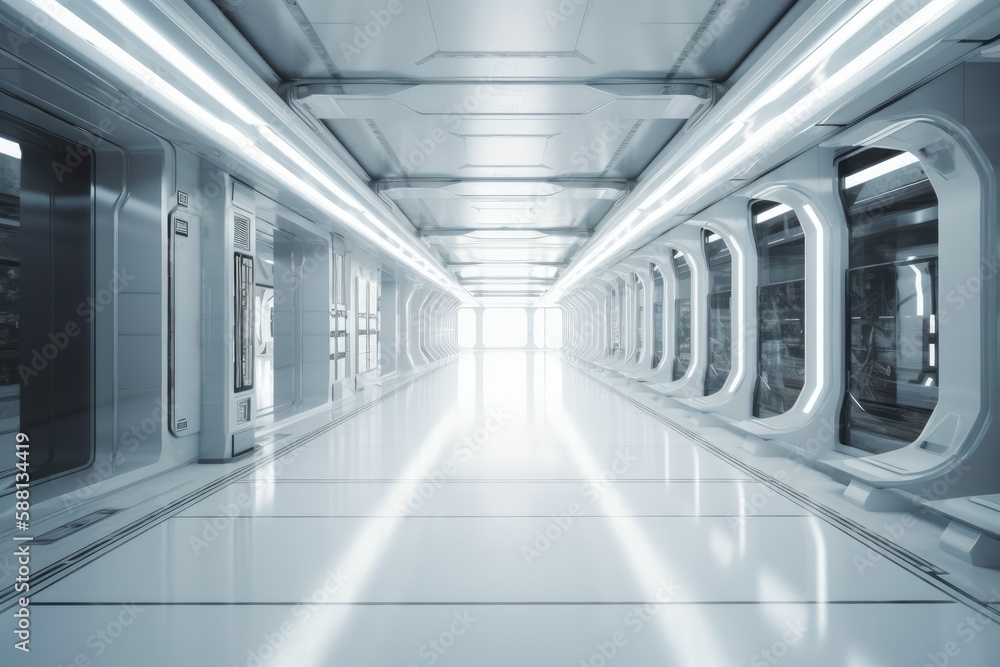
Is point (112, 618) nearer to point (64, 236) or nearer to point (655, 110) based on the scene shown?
point (64, 236)

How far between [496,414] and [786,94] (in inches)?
200

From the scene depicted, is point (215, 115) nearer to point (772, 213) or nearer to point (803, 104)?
point (803, 104)

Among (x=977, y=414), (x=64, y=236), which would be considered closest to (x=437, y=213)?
(x=64, y=236)

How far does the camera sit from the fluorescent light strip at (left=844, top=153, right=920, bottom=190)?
4.69 m

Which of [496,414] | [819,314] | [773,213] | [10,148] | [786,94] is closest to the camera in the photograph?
[786,94]

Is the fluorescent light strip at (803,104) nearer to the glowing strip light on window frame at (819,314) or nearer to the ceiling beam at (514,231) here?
the glowing strip light on window frame at (819,314)

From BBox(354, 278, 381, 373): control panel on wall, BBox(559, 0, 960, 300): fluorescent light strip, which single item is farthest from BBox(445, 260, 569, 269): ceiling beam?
BBox(559, 0, 960, 300): fluorescent light strip

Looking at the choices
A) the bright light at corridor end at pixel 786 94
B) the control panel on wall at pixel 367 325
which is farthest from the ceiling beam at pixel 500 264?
the bright light at corridor end at pixel 786 94

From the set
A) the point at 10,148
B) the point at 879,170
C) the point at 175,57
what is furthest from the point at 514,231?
the point at 175,57

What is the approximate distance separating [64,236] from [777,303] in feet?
24.8

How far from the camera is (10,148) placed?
3.92 m

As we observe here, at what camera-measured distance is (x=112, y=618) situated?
2195mm

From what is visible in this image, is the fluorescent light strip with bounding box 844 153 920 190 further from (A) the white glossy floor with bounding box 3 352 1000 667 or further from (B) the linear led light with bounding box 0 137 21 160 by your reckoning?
(B) the linear led light with bounding box 0 137 21 160

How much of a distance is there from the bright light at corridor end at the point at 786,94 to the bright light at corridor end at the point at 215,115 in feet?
9.78
